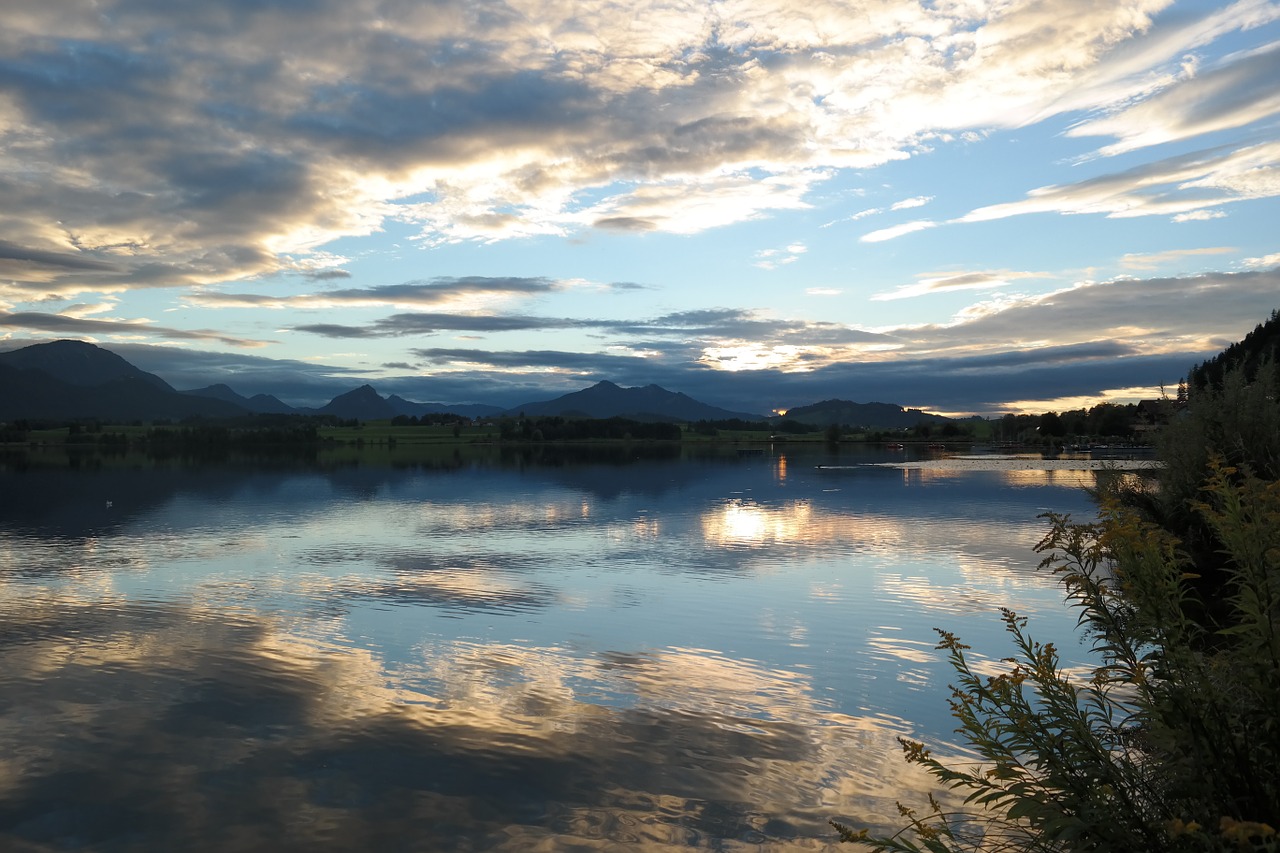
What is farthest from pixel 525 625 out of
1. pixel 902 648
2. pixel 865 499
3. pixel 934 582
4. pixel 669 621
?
pixel 865 499

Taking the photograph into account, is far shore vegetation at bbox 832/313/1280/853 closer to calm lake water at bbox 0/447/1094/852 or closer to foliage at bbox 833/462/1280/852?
foliage at bbox 833/462/1280/852

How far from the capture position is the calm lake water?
1002cm

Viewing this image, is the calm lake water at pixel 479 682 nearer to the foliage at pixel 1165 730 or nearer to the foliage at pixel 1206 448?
the foliage at pixel 1206 448

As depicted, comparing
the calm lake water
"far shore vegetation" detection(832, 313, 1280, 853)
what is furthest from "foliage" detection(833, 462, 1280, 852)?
the calm lake water

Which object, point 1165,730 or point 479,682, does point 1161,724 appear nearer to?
point 1165,730

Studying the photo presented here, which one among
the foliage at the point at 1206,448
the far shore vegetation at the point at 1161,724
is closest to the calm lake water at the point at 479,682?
the foliage at the point at 1206,448

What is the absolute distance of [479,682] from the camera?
15.2 metres

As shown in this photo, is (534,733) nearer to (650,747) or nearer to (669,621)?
(650,747)

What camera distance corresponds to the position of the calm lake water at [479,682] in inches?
394

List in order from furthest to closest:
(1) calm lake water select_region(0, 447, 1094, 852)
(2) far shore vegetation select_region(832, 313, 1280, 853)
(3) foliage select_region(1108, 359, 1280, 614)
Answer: (3) foliage select_region(1108, 359, 1280, 614)
(1) calm lake water select_region(0, 447, 1094, 852)
(2) far shore vegetation select_region(832, 313, 1280, 853)

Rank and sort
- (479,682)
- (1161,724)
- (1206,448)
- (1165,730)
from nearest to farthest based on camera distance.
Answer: (1165,730)
(1161,724)
(479,682)
(1206,448)

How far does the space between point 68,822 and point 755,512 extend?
41.8m

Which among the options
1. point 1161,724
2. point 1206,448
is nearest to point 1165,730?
point 1161,724

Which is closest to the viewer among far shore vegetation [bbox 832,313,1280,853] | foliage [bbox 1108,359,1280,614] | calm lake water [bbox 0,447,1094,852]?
far shore vegetation [bbox 832,313,1280,853]
